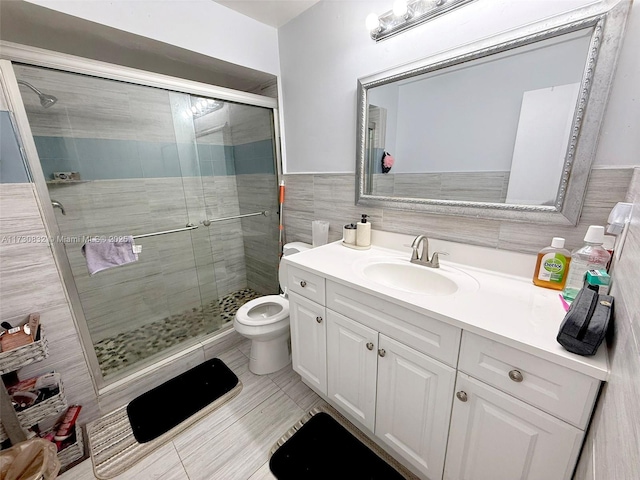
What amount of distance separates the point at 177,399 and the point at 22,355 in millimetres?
791

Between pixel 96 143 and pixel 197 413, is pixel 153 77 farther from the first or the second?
pixel 197 413

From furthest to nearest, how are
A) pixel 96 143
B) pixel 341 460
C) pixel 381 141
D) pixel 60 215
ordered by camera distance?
pixel 96 143
pixel 381 141
pixel 60 215
pixel 341 460

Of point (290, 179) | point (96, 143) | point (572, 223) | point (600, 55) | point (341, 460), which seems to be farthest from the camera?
point (290, 179)

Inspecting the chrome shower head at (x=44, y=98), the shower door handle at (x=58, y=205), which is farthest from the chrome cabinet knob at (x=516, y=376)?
the chrome shower head at (x=44, y=98)

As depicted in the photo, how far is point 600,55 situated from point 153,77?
6.60 feet

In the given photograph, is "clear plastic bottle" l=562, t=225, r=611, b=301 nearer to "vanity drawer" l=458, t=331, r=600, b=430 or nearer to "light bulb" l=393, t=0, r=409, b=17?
"vanity drawer" l=458, t=331, r=600, b=430

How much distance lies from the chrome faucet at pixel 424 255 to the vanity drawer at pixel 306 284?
1.60ft

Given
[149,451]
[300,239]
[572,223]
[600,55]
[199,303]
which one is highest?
[600,55]

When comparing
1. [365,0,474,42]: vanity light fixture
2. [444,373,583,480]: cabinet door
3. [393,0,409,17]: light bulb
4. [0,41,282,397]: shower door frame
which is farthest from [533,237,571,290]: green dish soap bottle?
[0,41,282,397]: shower door frame

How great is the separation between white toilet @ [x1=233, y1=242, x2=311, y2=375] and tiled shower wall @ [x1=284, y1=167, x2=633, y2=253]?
1.09 feet

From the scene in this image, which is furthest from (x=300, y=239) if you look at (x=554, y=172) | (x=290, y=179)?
(x=554, y=172)

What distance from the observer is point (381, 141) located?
144cm

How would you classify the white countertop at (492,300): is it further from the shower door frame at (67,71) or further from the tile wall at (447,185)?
the shower door frame at (67,71)

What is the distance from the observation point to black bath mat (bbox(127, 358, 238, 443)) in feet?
4.58
